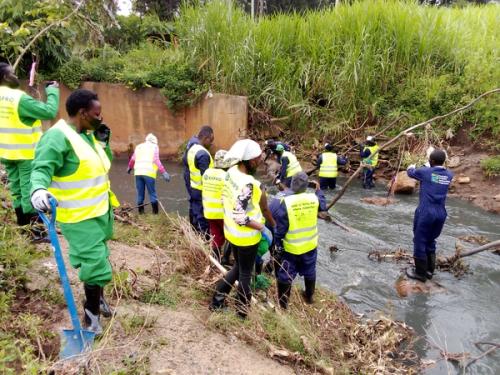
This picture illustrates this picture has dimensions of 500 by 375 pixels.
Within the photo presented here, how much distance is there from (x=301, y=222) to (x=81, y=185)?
2.29 m

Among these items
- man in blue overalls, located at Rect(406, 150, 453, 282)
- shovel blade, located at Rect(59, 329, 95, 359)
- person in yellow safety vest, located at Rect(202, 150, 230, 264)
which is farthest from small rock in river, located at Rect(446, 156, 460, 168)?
shovel blade, located at Rect(59, 329, 95, 359)

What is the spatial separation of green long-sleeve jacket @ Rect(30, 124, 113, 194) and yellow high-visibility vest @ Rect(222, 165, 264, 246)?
4.48ft

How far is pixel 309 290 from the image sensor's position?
4.68 m

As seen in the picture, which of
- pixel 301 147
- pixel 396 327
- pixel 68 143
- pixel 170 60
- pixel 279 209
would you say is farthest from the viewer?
pixel 170 60

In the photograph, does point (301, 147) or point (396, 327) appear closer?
point (396, 327)

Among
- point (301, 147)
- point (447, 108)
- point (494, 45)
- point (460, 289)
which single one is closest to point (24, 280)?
point (460, 289)

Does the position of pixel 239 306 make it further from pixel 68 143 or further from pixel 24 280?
pixel 68 143

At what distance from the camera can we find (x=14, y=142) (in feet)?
13.3

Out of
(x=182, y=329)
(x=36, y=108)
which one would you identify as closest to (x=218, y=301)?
(x=182, y=329)

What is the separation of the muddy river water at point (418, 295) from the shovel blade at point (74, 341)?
3.17m

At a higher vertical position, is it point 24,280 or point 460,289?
point 24,280

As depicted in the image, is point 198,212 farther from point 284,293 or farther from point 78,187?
point 78,187

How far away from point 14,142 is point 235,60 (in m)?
9.37

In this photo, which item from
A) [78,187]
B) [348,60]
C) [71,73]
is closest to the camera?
[78,187]
